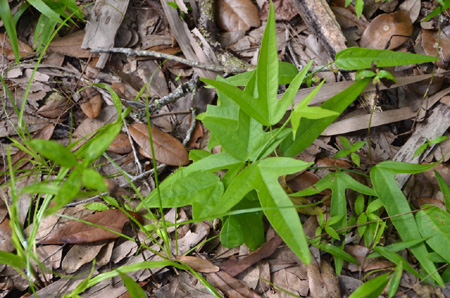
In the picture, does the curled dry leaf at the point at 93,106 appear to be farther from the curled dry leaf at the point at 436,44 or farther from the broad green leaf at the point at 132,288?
the curled dry leaf at the point at 436,44

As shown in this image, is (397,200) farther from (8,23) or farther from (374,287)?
(8,23)

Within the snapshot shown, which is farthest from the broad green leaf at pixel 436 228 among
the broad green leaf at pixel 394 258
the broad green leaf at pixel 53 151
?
the broad green leaf at pixel 53 151

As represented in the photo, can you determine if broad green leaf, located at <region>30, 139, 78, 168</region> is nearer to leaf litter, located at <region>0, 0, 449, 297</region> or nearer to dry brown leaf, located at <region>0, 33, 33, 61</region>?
leaf litter, located at <region>0, 0, 449, 297</region>

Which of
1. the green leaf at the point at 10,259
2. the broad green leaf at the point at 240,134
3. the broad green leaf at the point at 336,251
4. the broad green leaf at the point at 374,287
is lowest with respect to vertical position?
the broad green leaf at the point at 336,251

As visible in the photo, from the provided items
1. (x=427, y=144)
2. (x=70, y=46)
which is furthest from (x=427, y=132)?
(x=70, y=46)

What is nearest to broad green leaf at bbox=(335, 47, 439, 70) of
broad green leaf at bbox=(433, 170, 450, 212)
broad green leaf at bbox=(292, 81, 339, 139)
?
broad green leaf at bbox=(292, 81, 339, 139)

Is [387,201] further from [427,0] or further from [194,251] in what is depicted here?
[427,0]
